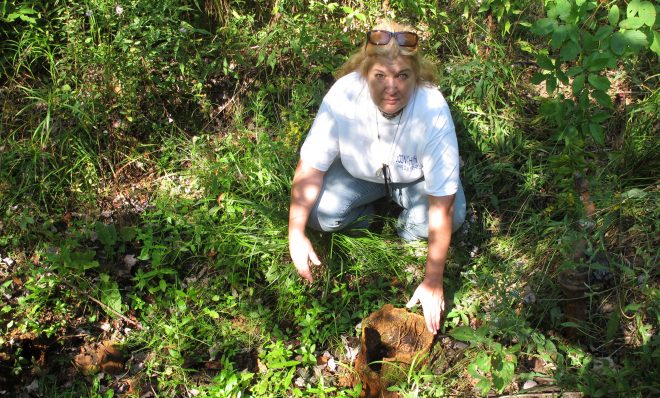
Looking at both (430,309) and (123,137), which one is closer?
(430,309)

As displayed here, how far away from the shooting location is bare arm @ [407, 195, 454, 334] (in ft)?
9.35

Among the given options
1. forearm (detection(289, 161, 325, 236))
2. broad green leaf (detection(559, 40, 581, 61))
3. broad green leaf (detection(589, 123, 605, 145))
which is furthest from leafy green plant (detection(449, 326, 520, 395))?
broad green leaf (detection(559, 40, 581, 61))

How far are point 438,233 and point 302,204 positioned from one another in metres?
0.71

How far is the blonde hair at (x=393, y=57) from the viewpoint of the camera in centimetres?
267

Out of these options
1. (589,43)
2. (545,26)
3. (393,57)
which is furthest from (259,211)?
(589,43)

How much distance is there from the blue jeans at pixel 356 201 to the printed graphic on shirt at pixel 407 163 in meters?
0.20

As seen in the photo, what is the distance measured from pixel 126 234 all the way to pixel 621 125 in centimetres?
303

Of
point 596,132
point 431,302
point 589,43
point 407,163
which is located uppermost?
point 589,43

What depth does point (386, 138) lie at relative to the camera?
2.95 metres

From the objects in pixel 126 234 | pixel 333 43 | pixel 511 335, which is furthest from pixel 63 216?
pixel 511 335

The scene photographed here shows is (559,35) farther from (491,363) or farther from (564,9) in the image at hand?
(491,363)

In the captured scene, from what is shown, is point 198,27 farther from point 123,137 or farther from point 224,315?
point 224,315

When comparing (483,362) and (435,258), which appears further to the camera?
(435,258)

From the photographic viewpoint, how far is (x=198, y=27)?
166 inches
